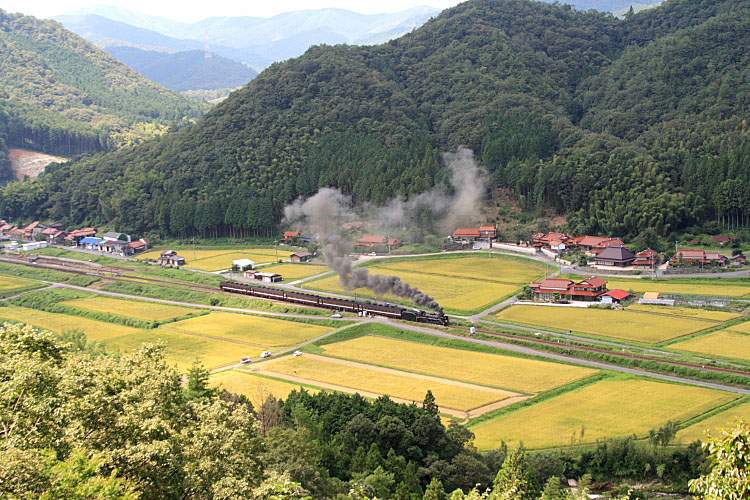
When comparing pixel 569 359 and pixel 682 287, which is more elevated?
pixel 682 287

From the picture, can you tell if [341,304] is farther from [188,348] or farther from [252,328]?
[188,348]

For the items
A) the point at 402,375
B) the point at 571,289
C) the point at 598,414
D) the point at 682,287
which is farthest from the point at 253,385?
the point at 682,287

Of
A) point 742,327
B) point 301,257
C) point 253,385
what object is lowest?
point 253,385

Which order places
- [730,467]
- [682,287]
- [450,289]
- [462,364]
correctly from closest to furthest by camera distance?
[730,467] < [462,364] < [682,287] < [450,289]

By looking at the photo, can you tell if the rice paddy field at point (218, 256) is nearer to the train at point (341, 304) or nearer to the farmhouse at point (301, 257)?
the farmhouse at point (301, 257)

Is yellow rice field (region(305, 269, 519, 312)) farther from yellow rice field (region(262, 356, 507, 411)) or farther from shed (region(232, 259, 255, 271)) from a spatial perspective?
yellow rice field (region(262, 356, 507, 411))

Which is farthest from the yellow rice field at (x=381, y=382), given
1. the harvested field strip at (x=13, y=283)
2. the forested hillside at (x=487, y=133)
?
the forested hillside at (x=487, y=133)
